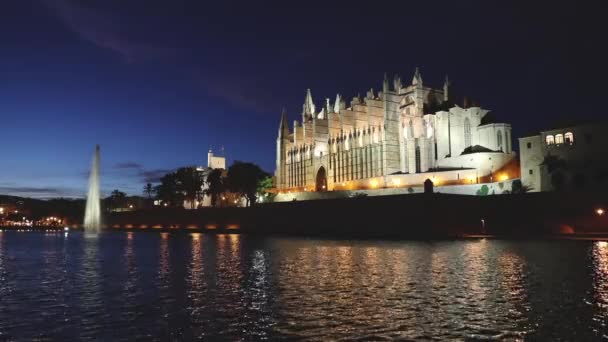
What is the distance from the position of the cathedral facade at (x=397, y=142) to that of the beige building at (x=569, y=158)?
11.5m

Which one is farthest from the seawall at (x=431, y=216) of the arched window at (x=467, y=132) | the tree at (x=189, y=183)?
the tree at (x=189, y=183)

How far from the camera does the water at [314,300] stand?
1302cm

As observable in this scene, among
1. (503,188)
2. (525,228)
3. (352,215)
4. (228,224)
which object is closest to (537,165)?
(503,188)

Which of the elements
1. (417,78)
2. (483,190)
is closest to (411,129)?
(417,78)

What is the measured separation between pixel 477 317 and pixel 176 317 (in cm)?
823

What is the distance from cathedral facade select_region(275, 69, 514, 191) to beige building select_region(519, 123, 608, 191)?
37.7 feet

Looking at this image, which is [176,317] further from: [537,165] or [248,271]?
[537,165]

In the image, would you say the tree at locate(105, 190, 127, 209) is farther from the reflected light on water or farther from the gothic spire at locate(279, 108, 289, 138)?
the reflected light on water

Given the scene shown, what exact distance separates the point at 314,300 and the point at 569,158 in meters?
51.5

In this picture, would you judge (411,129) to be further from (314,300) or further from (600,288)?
(314,300)

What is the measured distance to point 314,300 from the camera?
17.2 meters

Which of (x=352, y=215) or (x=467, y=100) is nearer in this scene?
(x=352, y=215)

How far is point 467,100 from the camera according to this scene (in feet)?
282

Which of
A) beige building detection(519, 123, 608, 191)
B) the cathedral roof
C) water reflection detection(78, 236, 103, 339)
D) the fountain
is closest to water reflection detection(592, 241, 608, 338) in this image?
water reflection detection(78, 236, 103, 339)
